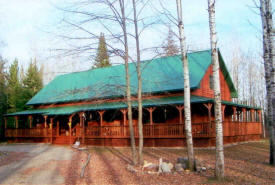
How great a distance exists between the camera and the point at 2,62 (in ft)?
104

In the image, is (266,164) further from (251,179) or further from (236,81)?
(236,81)

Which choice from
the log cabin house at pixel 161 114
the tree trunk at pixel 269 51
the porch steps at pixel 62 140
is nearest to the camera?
the tree trunk at pixel 269 51

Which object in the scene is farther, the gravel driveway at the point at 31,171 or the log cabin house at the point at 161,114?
the log cabin house at the point at 161,114

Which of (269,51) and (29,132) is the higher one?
(269,51)

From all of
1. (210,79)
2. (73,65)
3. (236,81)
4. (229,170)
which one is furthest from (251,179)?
(236,81)

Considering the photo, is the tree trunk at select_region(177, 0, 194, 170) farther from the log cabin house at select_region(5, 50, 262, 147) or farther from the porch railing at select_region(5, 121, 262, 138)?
the porch railing at select_region(5, 121, 262, 138)

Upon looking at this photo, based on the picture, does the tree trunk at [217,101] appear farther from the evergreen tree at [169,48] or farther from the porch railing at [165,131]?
the porch railing at [165,131]

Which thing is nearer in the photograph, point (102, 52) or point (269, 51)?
point (269, 51)

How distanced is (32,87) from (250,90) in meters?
30.2

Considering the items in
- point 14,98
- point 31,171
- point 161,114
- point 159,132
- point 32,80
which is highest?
point 32,80

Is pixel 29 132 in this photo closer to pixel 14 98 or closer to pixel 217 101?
pixel 14 98

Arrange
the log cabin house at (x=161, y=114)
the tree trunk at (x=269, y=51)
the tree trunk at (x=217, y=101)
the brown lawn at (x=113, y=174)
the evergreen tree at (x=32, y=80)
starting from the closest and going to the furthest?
the tree trunk at (x=217, y=101) → the brown lawn at (x=113, y=174) → the tree trunk at (x=269, y=51) → the log cabin house at (x=161, y=114) → the evergreen tree at (x=32, y=80)

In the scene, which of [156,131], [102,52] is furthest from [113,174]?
[156,131]

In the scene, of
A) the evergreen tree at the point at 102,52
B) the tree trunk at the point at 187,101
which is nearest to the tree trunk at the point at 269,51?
the tree trunk at the point at 187,101
